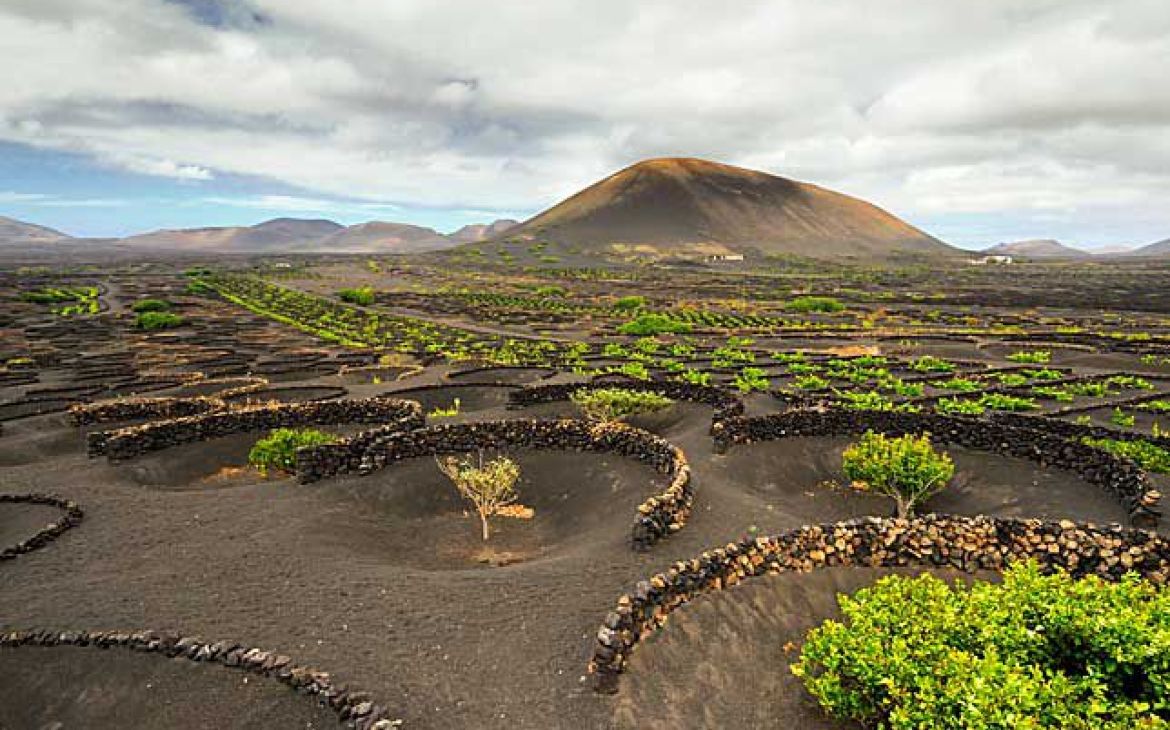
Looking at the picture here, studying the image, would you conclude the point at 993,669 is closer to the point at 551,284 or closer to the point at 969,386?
the point at 969,386

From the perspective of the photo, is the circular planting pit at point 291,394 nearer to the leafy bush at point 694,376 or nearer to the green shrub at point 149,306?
the leafy bush at point 694,376

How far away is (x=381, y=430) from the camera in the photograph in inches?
976

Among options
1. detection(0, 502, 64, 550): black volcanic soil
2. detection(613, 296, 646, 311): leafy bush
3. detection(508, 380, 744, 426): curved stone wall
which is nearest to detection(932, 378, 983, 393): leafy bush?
detection(508, 380, 744, 426): curved stone wall

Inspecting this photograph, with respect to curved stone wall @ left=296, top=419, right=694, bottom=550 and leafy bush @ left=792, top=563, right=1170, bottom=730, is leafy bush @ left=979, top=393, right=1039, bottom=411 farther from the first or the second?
leafy bush @ left=792, top=563, right=1170, bottom=730

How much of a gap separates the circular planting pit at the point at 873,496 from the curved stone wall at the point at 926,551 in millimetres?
2780

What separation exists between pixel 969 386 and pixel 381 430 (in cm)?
3357

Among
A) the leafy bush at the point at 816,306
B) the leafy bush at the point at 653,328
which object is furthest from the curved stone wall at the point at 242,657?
the leafy bush at the point at 816,306

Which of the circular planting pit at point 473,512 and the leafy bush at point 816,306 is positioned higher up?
the leafy bush at point 816,306

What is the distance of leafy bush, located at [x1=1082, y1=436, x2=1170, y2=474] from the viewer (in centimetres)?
2294

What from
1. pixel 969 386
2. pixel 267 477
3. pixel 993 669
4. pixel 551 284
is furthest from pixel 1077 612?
pixel 551 284

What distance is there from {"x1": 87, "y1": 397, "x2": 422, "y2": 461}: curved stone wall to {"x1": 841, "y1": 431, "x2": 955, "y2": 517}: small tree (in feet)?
59.0

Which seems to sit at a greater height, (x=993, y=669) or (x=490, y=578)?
(x=993, y=669)

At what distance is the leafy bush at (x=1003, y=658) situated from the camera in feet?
27.4

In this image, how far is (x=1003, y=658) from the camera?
10.0 m
